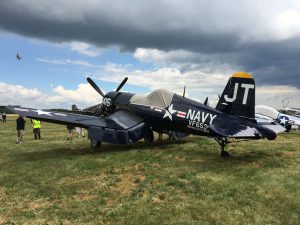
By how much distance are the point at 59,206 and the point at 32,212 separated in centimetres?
61

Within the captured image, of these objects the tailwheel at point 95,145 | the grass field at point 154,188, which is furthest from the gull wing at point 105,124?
the tailwheel at point 95,145

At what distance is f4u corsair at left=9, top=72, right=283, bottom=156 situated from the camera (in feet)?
41.0

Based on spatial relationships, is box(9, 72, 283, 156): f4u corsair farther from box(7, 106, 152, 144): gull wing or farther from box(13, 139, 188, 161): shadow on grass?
box(13, 139, 188, 161): shadow on grass

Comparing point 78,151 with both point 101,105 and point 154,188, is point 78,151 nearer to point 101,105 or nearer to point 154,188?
point 101,105

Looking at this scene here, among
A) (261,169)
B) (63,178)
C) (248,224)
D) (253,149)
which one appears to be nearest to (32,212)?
(63,178)

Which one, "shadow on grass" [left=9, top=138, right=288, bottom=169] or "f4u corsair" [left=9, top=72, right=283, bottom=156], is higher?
"f4u corsair" [left=9, top=72, right=283, bottom=156]

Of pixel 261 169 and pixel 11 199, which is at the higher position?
pixel 261 169

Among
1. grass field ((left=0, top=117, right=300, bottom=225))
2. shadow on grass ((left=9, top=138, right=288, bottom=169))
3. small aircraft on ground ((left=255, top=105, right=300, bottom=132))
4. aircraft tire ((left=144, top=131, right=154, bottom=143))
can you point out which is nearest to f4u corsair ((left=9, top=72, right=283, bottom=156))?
aircraft tire ((left=144, top=131, right=154, bottom=143))

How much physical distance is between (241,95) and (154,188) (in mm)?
6016

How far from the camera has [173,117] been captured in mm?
14664

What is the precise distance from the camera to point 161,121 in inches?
595

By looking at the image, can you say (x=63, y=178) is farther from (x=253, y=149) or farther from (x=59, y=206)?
(x=253, y=149)

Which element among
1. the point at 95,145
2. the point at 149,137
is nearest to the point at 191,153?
the point at 149,137

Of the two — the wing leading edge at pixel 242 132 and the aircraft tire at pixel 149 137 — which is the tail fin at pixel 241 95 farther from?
the aircraft tire at pixel 149 137
